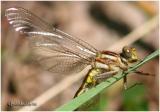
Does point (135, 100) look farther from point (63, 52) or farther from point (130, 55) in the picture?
point (63, 52)

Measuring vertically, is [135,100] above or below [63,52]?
below

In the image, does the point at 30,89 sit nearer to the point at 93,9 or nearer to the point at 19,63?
the point at 19,63

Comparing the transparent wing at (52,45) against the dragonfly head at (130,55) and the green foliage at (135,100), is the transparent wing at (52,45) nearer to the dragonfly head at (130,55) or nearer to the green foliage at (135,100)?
the dragonfly head at (130,55)

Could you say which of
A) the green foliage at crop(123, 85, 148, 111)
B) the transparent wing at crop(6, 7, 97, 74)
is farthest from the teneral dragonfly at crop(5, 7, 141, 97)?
the green foliage at crop(123, 85, 148, 111)

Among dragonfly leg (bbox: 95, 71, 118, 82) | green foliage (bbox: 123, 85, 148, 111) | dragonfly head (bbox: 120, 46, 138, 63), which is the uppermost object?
dragonfly head (bbox: 120, 46, 138, 63)

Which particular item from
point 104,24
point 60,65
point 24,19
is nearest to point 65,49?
point 60,65

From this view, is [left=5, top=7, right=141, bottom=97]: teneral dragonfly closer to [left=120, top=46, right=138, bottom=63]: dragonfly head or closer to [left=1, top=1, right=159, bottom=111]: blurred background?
[left=120, top=46, right=138, bottom=63]: dragonfly head

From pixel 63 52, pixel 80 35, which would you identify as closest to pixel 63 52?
pixel 63 52
